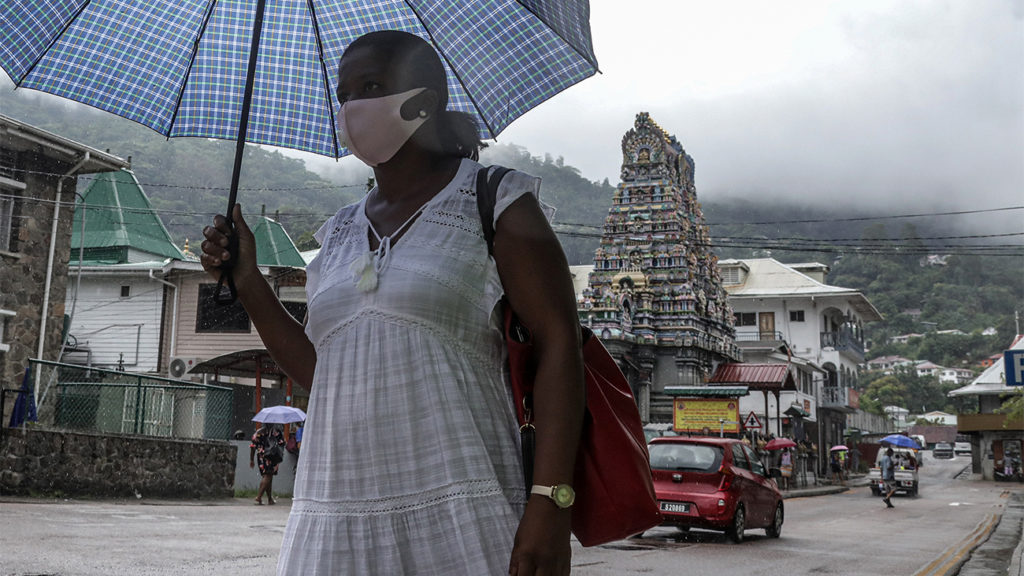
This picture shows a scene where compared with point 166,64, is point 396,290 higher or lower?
lower

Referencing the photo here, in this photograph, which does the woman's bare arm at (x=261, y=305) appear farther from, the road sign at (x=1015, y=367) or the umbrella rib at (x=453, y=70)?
the road sign at (x=1015, y=367)

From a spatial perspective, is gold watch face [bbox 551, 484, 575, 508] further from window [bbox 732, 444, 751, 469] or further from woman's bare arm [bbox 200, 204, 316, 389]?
window [bbox 732, 444, 751, 469]

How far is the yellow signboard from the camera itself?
26531 millimetres

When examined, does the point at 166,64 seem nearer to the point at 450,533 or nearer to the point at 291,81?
the point at 291,81

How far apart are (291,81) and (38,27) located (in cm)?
81

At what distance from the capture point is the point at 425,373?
2.03m

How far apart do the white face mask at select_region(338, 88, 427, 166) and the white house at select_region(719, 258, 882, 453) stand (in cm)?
5022

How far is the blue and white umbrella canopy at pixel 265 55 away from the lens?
2.94m

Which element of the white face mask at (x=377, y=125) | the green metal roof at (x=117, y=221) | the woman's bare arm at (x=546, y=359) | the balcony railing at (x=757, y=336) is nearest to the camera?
the woman's bare arm at (x=546, y=359)

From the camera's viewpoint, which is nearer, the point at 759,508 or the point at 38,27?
the point at 38,27

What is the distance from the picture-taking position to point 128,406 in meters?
17.2

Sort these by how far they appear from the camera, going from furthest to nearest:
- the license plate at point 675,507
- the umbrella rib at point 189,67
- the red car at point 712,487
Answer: the license plate at point 675,507, the red car at point 712,487, the umbrella rib at point 189,67

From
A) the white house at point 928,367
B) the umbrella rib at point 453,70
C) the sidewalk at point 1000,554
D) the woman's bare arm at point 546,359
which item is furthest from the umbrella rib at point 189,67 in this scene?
the white house at point 928,367

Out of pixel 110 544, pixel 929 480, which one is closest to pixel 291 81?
pixel 110 544
